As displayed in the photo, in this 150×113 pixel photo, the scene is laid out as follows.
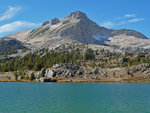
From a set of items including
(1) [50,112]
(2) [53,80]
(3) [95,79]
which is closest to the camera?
(1) [50,112]

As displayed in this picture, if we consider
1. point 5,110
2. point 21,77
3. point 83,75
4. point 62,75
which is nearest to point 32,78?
point 21,77

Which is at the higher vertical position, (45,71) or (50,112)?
(45,71)

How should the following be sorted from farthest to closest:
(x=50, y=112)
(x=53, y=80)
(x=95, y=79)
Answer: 1. (x=95, y=79)
2. (x=53, y=80)
3. (x=50, y=112)

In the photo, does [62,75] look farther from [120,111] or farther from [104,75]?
[120,111]

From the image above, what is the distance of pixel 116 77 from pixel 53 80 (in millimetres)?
61853

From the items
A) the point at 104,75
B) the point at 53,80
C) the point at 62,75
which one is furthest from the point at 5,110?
the point at 104,75

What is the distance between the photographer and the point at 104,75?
7761 inches

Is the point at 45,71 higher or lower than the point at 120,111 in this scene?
higher

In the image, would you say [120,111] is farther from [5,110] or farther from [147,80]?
[147,80]

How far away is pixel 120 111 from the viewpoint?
48156 mm

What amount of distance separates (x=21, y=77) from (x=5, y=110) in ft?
472

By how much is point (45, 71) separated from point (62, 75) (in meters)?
20.0

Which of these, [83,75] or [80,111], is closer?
[80,111]

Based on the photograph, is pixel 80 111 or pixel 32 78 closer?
pixel 80 111
